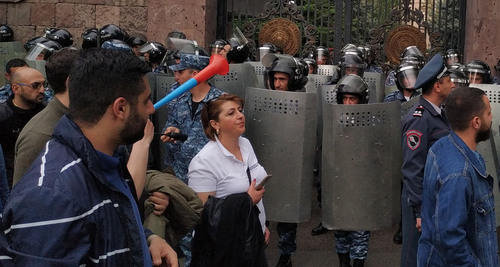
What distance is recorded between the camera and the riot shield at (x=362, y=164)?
563 cm

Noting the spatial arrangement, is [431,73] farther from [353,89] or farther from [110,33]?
[110,33]

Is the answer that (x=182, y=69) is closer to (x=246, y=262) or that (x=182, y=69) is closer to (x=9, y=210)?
(x=246, y=262)

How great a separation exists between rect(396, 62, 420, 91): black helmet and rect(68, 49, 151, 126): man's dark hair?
5.41 m

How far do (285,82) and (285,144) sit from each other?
979 millimetres

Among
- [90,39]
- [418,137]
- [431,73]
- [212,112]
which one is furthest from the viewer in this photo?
[90,39]

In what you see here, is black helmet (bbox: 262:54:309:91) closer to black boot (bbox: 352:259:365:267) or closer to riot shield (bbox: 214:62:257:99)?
riot shield (bbox: 214:62:257:99)

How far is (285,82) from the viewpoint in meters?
6.66

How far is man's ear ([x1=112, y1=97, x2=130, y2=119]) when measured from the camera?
2.10 meters

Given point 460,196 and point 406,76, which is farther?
point 406,76

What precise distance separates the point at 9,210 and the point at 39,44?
7.52 metres

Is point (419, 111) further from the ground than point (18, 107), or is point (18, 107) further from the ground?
point (419, 111)

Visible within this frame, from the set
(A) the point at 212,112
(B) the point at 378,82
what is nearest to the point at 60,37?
(B) the point at 378,82

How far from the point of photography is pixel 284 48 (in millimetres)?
12945

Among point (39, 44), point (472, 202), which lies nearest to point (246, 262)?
point (472, 202)
